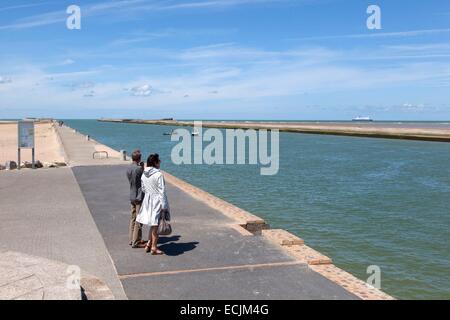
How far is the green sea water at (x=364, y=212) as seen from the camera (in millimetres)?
9172

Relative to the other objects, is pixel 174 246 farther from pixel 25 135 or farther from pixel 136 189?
pixel 25 135

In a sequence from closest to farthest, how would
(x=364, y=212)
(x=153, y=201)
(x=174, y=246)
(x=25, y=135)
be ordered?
(x=153, y=201) < (x=174, y=246) < (x=364, y=212) < (x=25, y=135)

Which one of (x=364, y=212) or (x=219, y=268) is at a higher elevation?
(x=219, y=268)

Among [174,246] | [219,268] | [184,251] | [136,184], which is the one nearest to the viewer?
[219,268]

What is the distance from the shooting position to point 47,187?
590 inches

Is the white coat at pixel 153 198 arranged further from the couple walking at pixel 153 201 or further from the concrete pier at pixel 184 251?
the concrete pier at pixel 184 251

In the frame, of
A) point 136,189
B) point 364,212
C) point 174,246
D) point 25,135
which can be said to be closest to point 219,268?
point 174,246

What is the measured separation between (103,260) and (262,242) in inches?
109

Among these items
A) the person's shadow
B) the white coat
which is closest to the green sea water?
the person's shadow

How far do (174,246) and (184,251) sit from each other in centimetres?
39

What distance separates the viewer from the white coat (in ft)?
23.9

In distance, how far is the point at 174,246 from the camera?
26.2 ft
